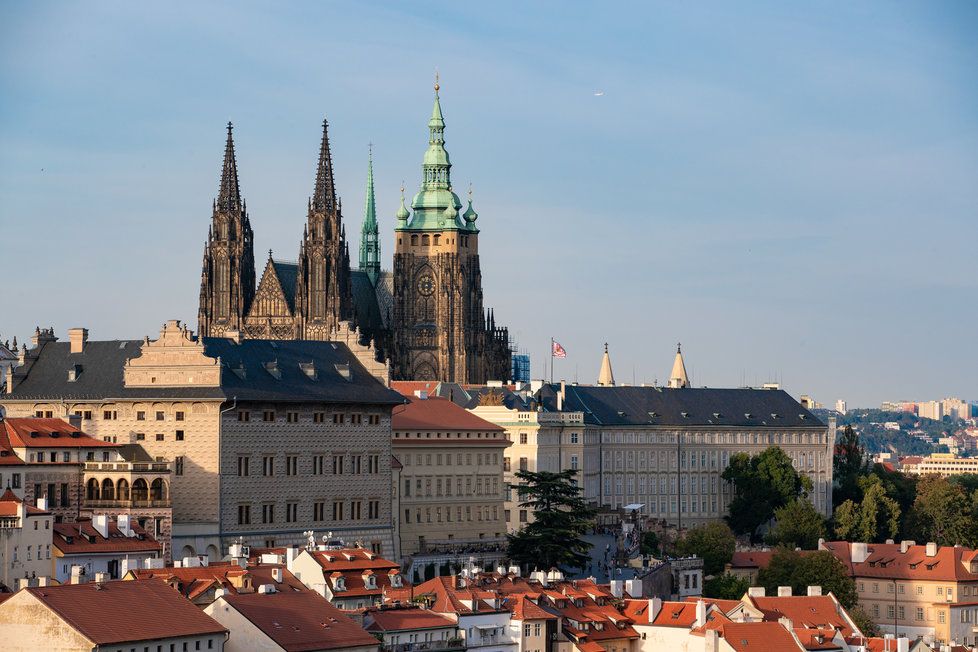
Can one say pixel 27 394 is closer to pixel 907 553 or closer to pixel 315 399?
pixel 315 399

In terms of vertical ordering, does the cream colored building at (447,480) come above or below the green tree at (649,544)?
above

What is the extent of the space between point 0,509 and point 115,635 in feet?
66.4

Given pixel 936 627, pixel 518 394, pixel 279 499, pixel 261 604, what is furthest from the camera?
pixel 518 394

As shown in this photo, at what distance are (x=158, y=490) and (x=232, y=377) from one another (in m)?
8.71

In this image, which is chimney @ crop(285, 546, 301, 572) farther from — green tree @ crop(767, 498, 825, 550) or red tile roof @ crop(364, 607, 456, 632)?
green tree @ crop(767, 498, 825, 550)

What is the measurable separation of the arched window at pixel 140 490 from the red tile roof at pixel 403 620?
17398 mm

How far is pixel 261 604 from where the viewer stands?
115125mm

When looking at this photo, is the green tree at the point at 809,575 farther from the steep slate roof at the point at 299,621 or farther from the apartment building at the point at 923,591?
the steep slate roof at the point at 299,621

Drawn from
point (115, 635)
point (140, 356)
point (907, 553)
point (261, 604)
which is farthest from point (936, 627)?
point (115, 635)

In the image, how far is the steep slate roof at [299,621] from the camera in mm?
112188

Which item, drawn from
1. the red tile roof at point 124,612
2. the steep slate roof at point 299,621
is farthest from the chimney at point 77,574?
the steep slate roof at point 299,621

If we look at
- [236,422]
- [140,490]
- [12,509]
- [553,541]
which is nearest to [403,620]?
[12,509]

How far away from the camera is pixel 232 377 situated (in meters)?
143

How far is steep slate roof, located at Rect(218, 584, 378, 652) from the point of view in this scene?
11219cm
